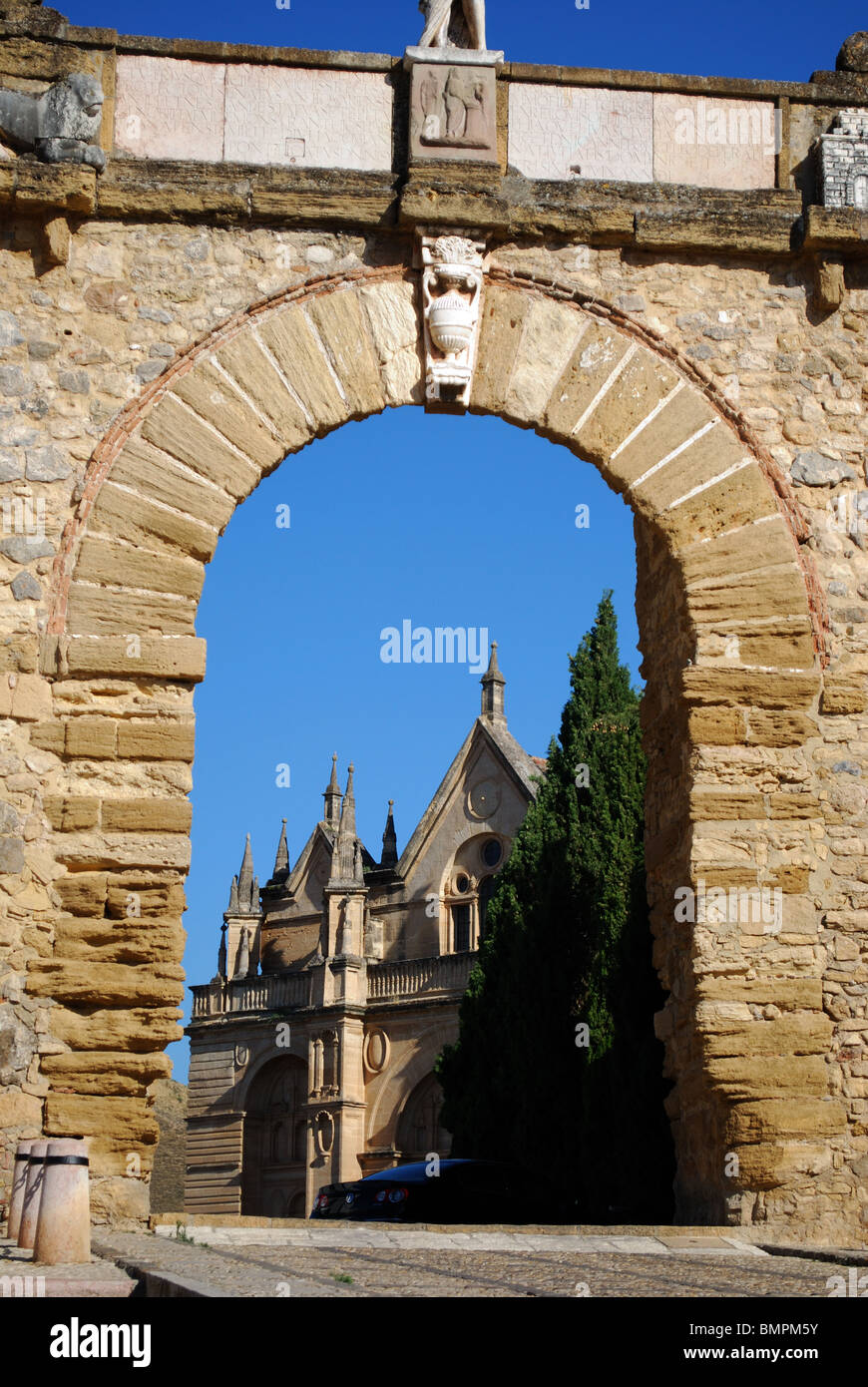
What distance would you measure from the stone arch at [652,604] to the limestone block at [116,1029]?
13 mm

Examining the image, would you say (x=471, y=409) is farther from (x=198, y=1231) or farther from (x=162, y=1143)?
(x=162, y=1143)

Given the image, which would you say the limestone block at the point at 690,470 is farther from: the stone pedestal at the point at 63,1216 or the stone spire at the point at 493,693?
the stone spire at the point at 493,693

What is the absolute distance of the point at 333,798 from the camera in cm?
3625

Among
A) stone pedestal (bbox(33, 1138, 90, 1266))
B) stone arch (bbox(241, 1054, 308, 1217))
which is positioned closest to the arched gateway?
stone pedestal (bbox(33, 1138, 90, 1266))

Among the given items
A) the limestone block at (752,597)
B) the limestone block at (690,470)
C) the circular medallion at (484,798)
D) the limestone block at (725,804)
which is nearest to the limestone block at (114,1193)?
the limestone block at (725,804)

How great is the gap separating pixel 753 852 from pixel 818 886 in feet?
1.15

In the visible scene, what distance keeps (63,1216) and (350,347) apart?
4.53 m

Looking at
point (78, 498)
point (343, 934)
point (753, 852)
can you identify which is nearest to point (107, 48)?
point (78, 498)

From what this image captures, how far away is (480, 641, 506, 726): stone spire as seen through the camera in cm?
3294

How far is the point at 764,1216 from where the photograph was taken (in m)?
7.46

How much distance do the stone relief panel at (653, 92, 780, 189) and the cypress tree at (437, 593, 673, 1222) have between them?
7.29 meters

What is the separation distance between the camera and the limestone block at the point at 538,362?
8445mm

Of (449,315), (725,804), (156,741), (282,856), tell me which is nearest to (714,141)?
(449,315)

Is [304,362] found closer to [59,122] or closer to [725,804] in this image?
[59,122]
